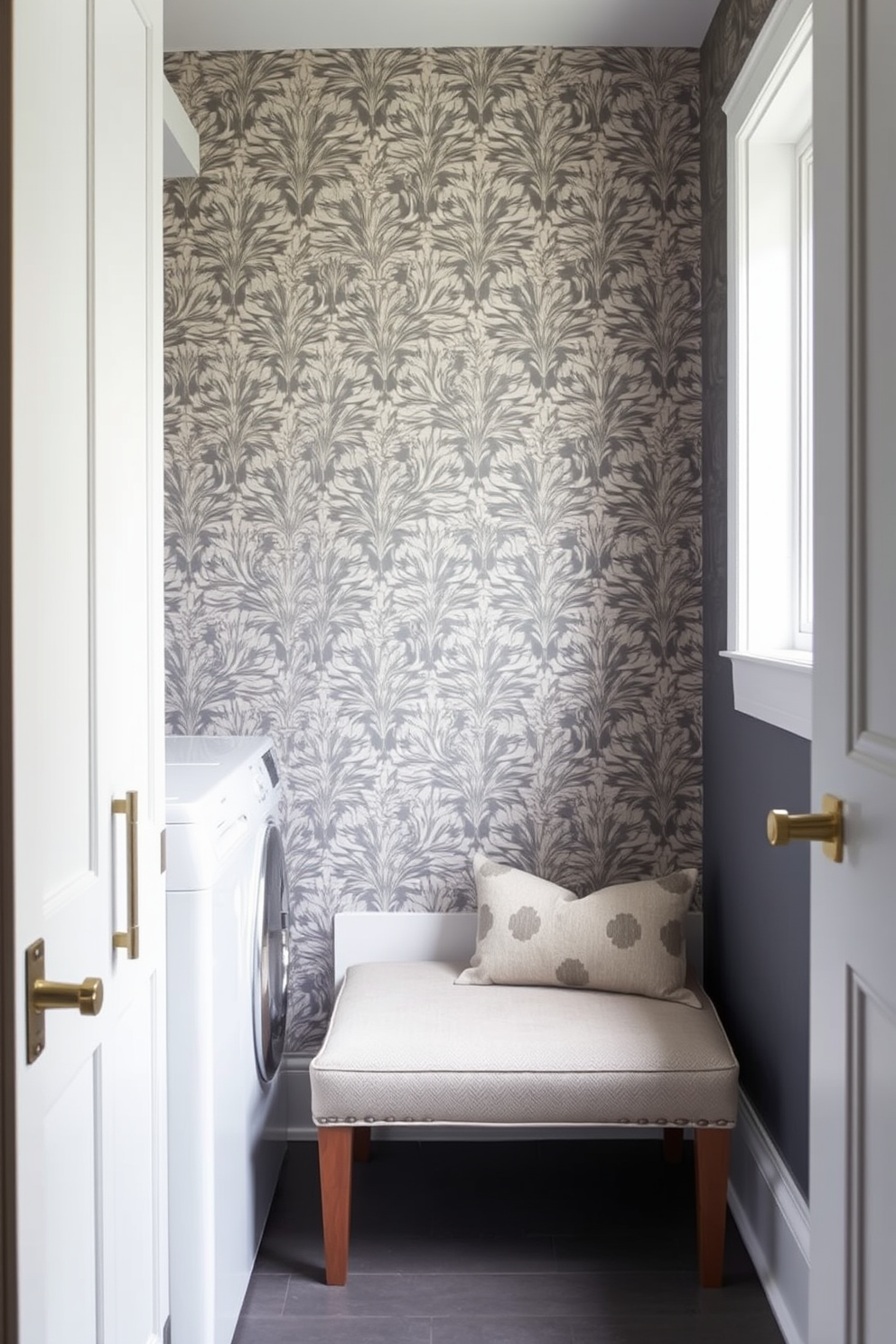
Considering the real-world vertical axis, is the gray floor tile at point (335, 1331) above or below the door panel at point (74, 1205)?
below

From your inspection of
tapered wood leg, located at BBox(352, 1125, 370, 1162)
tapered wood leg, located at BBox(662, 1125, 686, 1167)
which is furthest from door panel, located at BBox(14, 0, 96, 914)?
tapered wood leg, located at BBox(662, 1125, 686, 1167)

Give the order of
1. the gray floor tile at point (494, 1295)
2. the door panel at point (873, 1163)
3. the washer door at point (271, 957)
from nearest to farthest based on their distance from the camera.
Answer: the door panel at point (873, 1163), the gray floor tile at point (494, 1295), the washer door at point (271, 957)

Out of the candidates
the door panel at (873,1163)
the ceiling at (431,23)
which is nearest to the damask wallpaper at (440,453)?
the ceiling at (431,23)

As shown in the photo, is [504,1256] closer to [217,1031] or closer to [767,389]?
[217,1031]

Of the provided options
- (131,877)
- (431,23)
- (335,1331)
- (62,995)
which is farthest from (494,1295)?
(431,23)

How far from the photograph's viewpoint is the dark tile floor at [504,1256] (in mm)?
2148

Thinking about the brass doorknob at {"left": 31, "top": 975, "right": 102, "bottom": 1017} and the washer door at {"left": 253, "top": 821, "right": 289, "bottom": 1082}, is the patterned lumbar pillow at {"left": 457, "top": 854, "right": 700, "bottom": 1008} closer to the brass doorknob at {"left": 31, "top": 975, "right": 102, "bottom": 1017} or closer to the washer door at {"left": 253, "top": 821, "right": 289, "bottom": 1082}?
the washer door at {"left": 253, "top": 821, "right": 289, "bottom": 1082}

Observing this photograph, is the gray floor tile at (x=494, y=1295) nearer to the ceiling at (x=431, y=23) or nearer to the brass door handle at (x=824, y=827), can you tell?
the brass door handle at (x=824, y=827)

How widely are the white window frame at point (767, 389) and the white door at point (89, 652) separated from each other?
1.32 metres

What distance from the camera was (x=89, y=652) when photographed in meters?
1.24

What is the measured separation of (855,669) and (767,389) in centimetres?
150

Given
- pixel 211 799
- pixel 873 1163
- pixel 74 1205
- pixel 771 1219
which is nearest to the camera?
pixel 873 1163

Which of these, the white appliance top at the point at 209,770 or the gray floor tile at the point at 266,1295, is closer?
the white appliance top at the point at 209,770

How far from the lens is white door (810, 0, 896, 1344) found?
1.01 metres
